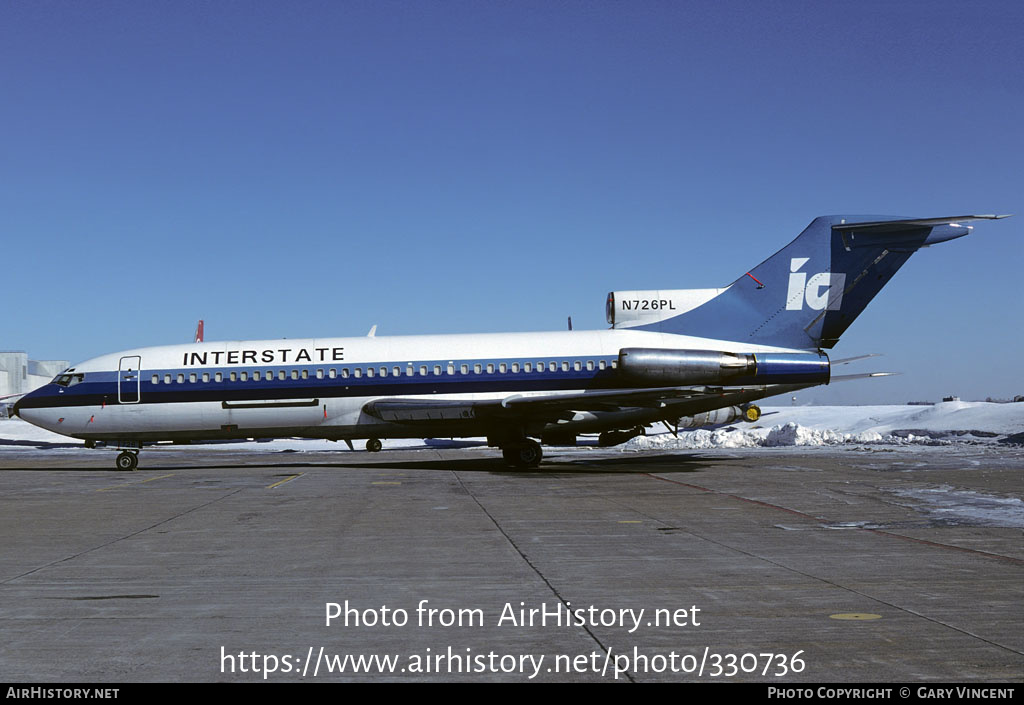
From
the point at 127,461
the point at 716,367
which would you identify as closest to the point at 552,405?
the point at 716,367

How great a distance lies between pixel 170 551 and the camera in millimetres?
10953

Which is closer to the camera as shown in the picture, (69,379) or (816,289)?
(816,289)

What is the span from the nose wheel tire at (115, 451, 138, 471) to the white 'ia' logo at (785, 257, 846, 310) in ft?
67.3

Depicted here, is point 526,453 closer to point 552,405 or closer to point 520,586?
point 552,405

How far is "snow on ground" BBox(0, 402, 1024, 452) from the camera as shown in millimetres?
43906

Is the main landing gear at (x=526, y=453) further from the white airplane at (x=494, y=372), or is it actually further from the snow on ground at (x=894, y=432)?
the snow on ground at (x=894, y=432)

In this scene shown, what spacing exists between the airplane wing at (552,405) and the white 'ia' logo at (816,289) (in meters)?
2.69

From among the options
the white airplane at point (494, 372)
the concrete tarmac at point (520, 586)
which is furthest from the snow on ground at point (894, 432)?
the concrete tarmac at point (520, 586)

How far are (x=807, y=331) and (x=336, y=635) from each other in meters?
22.9

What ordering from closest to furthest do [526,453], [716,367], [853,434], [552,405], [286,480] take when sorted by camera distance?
[286,480] < [552,405] < [716,367] < [526,453] < [853,434]

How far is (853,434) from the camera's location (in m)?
Answer: 49.8

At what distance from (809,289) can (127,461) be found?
21.3m

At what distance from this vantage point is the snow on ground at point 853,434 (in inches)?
1729
